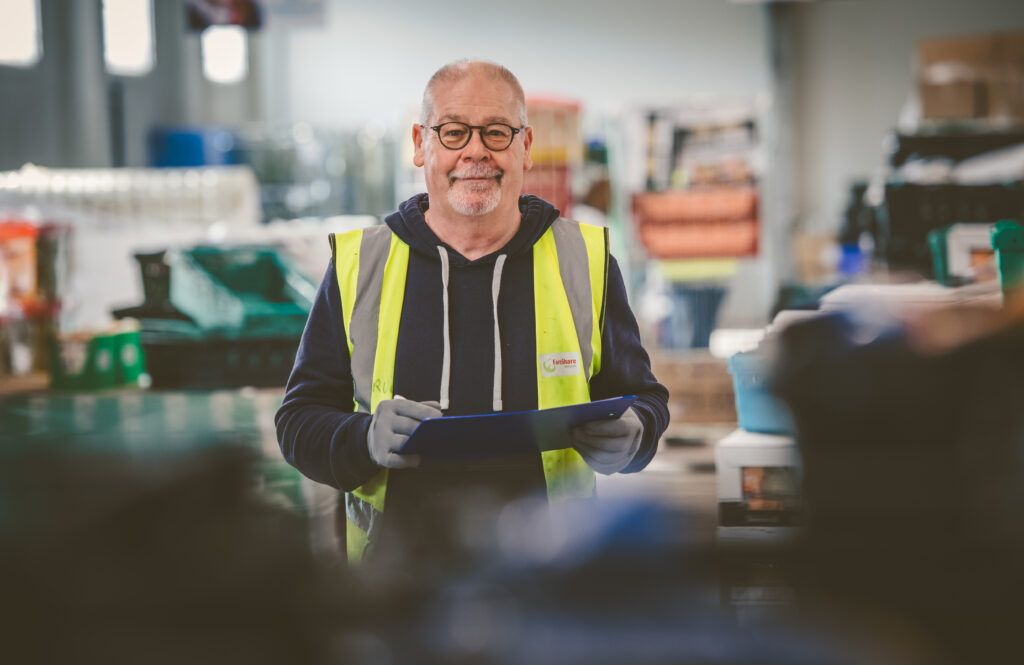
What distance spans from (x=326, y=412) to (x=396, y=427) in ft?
0.83

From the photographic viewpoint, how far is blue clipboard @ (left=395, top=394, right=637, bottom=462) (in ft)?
4.86

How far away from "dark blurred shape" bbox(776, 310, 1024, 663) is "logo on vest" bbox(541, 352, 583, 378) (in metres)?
1.02

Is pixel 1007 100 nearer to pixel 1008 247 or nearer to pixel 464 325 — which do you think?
pixel 1008 247

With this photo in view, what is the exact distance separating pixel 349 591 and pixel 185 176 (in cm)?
577

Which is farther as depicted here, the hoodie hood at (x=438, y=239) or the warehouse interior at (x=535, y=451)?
the hoodie hood at (x=438, y=239)

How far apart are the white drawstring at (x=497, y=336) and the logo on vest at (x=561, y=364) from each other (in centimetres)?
8

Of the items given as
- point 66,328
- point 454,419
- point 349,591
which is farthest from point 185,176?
point 349,591

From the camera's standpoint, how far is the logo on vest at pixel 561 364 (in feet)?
6.09

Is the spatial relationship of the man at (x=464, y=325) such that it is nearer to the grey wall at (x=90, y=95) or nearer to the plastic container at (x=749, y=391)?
the plastic container at (x=749, y=391)

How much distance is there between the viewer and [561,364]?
1.86m

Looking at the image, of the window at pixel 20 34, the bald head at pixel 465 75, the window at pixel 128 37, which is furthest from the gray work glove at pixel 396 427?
the window at pixel 128 37

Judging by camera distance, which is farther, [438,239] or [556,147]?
[556,147]

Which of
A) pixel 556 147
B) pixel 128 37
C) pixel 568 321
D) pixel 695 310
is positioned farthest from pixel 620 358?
pixel 128 37

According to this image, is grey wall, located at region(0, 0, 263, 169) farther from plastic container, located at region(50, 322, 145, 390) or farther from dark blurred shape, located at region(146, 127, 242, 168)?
plastic container, located at region(50, 322, 145, 390)
